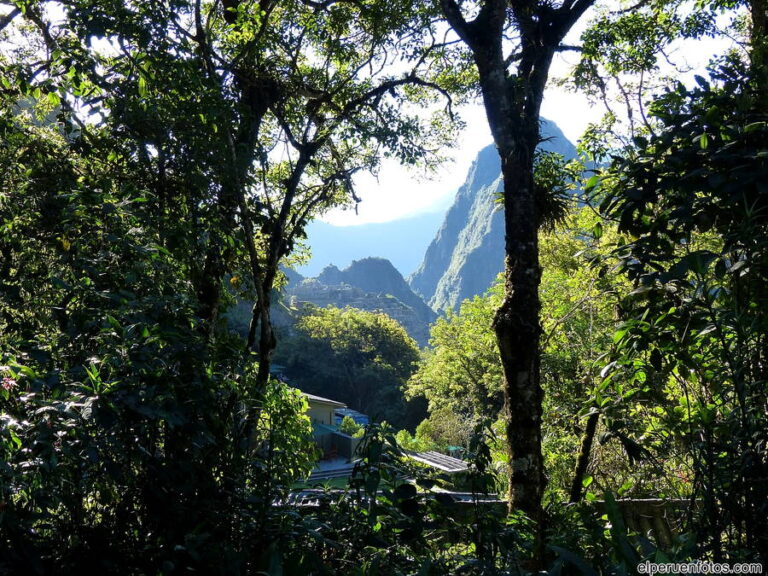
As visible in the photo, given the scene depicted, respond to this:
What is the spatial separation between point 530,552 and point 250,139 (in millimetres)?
4863

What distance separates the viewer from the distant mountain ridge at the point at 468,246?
13925 cm

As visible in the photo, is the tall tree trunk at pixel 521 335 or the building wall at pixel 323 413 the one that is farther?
the building wall at pixel 323 413

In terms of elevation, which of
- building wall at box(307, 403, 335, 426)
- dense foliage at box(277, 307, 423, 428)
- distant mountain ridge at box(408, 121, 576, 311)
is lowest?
building wall at box(307, 403, 335, 426)

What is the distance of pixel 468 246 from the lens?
150250 mm

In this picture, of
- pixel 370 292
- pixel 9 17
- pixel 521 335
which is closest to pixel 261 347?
pixel 521 335

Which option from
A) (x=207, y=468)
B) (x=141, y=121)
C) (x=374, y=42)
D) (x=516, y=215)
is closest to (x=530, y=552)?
(x=207, y=468)

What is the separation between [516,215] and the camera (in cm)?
404

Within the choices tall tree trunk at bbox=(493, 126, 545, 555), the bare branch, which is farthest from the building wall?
tall tree trunk at bbox=(493, 126, 545, 555)

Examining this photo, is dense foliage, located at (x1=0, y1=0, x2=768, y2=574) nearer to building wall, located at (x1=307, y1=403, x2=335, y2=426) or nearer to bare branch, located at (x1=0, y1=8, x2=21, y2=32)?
bare branch, located at (x1=0, y1=8, x2=21, y2=32)

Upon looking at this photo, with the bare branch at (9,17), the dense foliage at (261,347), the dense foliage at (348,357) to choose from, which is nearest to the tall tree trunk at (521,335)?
the dense foliage at (261,347)

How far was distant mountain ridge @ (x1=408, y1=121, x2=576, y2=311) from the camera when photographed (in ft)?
457

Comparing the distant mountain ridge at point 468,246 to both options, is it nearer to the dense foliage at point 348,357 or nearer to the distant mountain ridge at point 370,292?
the distant mountain ridge at point 370,292

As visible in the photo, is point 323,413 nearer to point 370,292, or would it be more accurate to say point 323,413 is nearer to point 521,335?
point 521,335

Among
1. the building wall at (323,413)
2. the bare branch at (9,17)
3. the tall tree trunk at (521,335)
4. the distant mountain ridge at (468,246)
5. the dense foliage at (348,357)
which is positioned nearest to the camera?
the tall tree trunk at (521,335)
